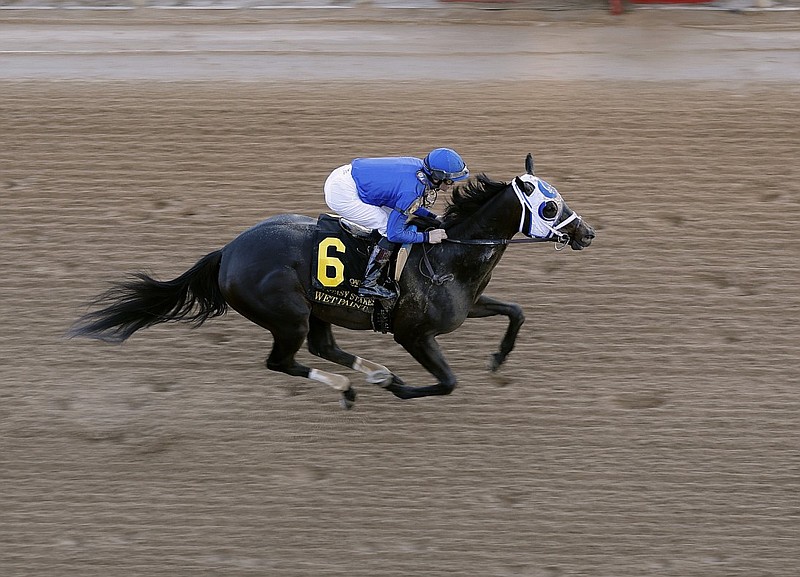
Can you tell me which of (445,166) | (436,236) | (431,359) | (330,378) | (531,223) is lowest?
(330,378)

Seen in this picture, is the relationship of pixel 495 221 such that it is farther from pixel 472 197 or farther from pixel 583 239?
pixel 583 239

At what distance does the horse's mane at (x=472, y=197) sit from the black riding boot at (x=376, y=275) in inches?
21.2

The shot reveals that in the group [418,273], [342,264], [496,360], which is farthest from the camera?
[496,360]

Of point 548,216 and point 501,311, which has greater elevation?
point 548,216

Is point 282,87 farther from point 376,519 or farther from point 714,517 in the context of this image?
point 714,517

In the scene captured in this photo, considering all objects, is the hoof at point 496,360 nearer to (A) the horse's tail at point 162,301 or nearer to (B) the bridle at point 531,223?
(B) the bridle at point 531,223

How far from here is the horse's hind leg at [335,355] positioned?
757 cm

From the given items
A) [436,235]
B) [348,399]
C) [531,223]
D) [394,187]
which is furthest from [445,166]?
[348,399]

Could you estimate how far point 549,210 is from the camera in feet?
22.2

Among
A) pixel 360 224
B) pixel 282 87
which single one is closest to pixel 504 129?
pixel 282 87

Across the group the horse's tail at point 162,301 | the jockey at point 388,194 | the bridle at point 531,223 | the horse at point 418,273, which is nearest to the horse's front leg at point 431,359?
the horse at point 418,273

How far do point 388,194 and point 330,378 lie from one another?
1488 mm

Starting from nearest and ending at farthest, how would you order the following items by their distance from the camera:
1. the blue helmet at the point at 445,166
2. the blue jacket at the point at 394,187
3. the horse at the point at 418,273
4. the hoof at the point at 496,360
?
the blue helmet at the point at 445,166
the blue jacket at the point at 394,187
the horse at the point at 418,273
the hoof at the point at 496,360

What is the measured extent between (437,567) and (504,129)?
5507 millimetres
